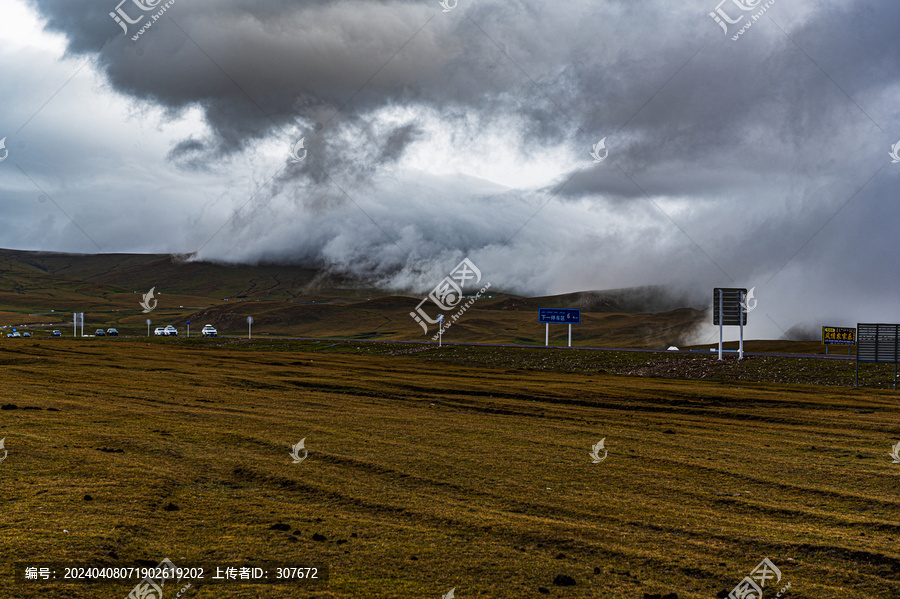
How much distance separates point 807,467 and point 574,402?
17.5m

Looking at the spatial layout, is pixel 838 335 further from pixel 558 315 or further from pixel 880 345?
pixel 880 345

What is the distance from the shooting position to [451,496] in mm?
13266

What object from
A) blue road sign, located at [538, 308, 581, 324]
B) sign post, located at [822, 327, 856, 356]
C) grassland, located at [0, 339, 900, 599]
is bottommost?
grassland, located at [0, 339, 900, 599]

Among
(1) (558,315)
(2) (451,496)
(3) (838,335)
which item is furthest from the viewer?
(1) (558,315)

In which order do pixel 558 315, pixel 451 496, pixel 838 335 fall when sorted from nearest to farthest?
pixel 451 496, pixel 838 335, pixel 558 315

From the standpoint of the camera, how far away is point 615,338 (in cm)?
18638

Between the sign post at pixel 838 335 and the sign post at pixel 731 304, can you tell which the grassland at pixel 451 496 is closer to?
the sign post at pixel 731 304

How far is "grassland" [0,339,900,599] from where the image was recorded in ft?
30.2

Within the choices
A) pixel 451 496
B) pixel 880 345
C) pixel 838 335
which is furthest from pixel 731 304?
pixel 451 496

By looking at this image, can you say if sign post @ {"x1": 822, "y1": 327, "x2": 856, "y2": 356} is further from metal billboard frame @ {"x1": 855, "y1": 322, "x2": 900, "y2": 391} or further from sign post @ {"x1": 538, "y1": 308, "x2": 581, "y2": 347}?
metal billboard frame @ {"x1": 855, "y1": 322, "x2": 900, "y2": 391}

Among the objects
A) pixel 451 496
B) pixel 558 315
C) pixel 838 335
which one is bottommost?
pixel 451 496

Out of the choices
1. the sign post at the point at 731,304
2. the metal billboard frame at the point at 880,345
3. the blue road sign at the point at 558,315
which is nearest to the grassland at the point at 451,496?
the metal billboard frame at the point at 880,345

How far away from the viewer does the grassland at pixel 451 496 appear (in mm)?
9203

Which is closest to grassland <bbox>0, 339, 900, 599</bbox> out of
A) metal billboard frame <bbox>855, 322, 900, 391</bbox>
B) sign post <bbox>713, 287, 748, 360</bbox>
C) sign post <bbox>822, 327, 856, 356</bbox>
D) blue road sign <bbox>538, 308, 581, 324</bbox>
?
metal billboard frame <bbox>855, 322, 900, 391</bbox>
